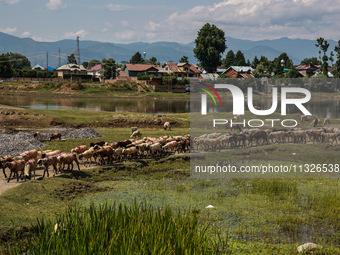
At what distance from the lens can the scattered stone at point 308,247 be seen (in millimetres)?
11086

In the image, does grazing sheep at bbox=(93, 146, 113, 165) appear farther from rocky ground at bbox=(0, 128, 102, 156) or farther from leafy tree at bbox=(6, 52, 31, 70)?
leafy tree at bbox=(6, 52, 31, 70)

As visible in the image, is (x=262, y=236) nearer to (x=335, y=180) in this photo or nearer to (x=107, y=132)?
(x=335, y=180)

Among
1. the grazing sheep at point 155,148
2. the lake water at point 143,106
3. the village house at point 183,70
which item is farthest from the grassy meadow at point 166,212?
Result: the village house at point 183,70

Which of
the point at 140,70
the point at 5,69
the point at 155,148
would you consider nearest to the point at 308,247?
the point at 155,148

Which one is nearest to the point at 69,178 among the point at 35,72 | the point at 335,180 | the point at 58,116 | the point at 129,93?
the point at 335,180

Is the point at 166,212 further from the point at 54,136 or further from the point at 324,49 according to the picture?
the point at 324,49

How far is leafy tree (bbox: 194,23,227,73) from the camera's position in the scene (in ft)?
441

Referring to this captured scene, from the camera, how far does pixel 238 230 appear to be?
1261 cm

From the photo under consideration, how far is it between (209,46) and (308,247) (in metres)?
129

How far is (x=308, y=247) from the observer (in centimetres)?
1113

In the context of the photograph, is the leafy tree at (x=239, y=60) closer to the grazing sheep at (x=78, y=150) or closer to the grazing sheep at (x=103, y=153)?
the grazing sheep at (x=78, y=150)

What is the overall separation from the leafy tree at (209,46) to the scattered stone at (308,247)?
125161 millimetres

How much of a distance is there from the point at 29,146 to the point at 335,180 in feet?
62.5

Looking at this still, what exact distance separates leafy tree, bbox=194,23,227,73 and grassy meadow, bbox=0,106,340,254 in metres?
113
